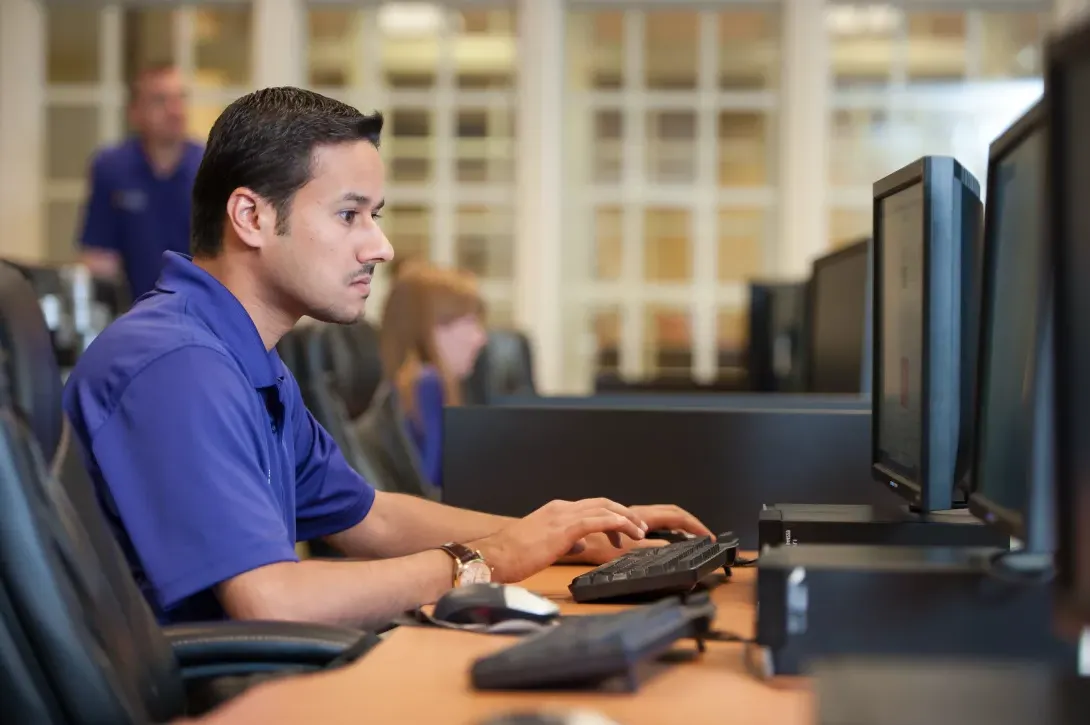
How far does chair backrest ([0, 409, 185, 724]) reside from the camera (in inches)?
49.8

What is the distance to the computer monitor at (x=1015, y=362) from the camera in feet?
3.38

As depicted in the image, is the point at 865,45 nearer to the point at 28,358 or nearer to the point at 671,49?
the point at 671,49

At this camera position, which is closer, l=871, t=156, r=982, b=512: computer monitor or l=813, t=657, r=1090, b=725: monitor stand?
l=813, t=657, r=1090, b=725: monitor stand

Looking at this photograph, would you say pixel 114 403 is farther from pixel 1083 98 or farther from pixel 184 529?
pixel 1083 98

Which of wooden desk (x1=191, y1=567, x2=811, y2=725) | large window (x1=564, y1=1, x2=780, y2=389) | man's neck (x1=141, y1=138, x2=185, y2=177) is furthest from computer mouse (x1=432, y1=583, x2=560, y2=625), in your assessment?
large window (x1=564, y1=1, x2=780, y2=389)

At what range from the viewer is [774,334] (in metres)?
4.12

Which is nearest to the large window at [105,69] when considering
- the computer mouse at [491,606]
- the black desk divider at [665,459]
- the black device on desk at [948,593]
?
the black desk divider at [665,459]

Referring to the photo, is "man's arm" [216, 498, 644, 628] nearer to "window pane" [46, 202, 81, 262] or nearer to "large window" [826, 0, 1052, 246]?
"large window" [826, 0, 1052, 246]

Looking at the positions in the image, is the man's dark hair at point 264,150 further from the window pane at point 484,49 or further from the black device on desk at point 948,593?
the window pane at point 484,49

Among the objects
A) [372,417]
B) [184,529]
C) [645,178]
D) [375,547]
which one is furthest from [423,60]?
[184,529]

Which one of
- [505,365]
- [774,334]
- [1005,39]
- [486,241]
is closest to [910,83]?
[1005,39]

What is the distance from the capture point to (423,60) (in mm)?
7469

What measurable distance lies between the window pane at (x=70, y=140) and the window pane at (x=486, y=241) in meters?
2.02

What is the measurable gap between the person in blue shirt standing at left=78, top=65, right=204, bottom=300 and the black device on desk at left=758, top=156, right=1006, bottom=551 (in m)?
3.68
